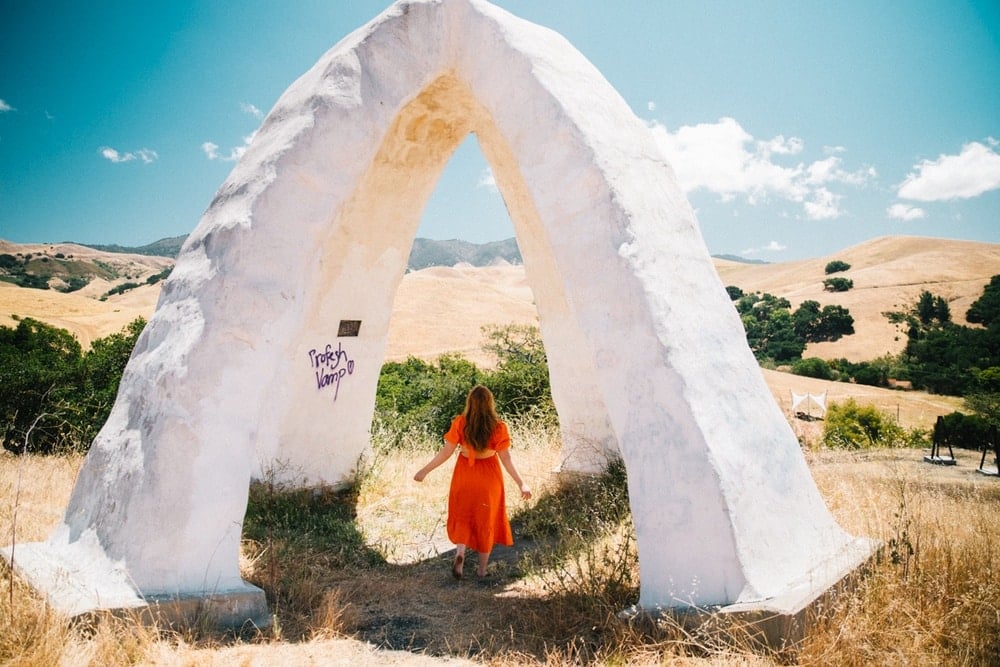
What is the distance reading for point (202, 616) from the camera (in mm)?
3438

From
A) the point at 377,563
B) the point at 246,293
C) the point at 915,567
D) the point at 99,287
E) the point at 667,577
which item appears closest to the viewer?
the point at 667,577

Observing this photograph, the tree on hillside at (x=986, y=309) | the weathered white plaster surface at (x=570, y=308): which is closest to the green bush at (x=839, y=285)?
the tree on hillside at (x=986, y=309)

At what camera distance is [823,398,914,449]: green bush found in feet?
61.0

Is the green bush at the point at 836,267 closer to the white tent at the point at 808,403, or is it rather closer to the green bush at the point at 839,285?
the green bush at the point at 839,285

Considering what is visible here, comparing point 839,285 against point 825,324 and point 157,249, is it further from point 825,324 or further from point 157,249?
point 157,249

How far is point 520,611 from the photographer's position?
13.5 ft

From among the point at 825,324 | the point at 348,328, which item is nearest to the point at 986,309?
the point at 825,324

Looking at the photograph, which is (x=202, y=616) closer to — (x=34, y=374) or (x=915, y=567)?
(x=915, y=567)

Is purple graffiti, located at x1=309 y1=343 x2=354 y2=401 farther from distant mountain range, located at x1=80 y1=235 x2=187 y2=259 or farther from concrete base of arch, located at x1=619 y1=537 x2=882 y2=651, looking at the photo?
distant mountain range, located at x1=80 y1=235 x2=187 y2=259

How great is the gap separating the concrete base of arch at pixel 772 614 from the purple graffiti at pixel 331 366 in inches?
167

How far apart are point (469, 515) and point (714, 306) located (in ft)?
8.34

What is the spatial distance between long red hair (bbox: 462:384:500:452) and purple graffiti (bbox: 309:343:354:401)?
2348 millimetres

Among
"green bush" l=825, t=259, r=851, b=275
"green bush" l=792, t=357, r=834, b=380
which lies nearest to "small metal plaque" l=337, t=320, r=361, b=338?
"green bush" l=792, t=357, r=834, b=380

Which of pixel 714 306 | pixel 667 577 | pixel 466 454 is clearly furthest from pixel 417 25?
pixel 667 577
